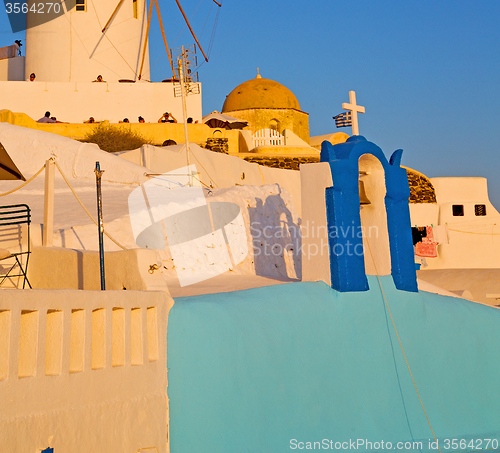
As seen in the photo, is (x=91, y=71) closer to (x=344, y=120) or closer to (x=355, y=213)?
(x=344, y=120)

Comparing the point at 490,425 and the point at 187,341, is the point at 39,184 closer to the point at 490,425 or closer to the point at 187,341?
the point at 187,341

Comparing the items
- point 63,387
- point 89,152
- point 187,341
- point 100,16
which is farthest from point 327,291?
point 100,16

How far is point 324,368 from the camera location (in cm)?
724

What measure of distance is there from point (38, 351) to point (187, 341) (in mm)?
1873

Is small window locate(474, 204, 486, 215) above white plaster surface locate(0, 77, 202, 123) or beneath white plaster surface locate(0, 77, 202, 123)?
beneath

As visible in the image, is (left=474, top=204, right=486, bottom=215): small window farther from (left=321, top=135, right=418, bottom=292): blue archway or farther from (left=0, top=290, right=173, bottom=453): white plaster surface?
(left=0, top=290, right=173, bottom=453): white plaster surface

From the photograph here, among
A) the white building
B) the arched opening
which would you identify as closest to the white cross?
the arched opening

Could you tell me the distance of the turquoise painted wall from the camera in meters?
6.24

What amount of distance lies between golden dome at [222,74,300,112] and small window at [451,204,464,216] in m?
13.7

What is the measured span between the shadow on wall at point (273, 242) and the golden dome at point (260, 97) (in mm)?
22958

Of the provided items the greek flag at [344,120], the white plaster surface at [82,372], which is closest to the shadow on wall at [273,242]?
the greek flag at [344,120]

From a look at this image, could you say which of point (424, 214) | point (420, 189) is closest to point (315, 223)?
Answer: point (424, 214)

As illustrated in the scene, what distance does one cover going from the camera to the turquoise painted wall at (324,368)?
6242 millimetres

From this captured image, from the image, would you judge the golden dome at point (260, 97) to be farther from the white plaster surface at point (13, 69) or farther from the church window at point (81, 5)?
the white plaster surface at point (13, 69)
